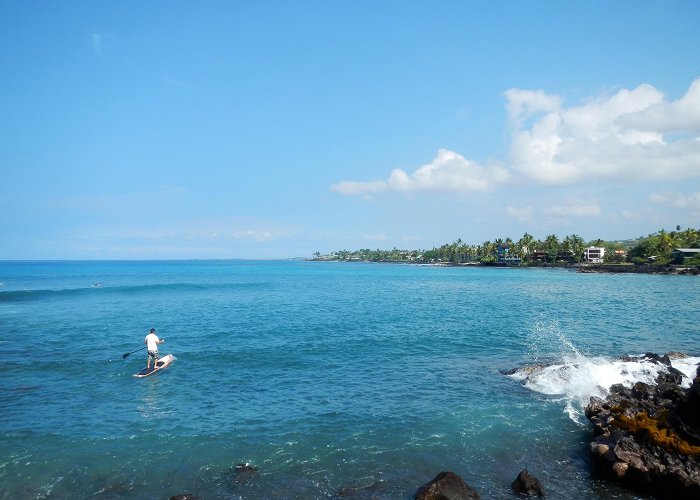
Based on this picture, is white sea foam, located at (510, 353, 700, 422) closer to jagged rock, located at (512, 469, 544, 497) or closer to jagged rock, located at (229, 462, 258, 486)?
jagged rock, located at (512, 469, 544, 497)

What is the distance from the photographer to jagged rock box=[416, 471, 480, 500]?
12.8 m

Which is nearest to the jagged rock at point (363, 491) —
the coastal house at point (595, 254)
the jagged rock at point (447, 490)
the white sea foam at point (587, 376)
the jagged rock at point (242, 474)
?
the jagged rock at point (447, 490)

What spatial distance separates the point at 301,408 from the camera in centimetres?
2088

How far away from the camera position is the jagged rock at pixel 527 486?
1345cm

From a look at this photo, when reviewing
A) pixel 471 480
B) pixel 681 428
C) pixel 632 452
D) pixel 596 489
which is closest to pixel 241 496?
pixel 471 480

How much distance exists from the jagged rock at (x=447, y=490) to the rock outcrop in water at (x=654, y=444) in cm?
542

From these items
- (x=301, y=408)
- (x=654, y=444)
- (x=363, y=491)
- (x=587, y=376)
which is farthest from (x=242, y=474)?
(x=587, y=376)

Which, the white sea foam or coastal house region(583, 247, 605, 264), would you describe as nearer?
the white sea foam

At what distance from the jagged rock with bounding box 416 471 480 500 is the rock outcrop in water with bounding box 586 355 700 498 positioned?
17.8 ft

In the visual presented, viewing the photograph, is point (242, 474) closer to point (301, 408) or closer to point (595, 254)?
point (301, 408)

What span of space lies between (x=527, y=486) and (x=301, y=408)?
10.9 m

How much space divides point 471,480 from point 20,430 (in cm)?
1894

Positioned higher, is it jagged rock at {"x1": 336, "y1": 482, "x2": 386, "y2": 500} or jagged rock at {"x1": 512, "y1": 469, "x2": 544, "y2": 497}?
jagged rock at {"x1": 512, "y1": 469, "x2": 544, "y2": 497}

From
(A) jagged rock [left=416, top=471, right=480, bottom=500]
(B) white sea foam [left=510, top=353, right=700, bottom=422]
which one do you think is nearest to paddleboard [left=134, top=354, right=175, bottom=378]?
(A) jagged rock [left=416, top=471, right=480, bottom=500]
